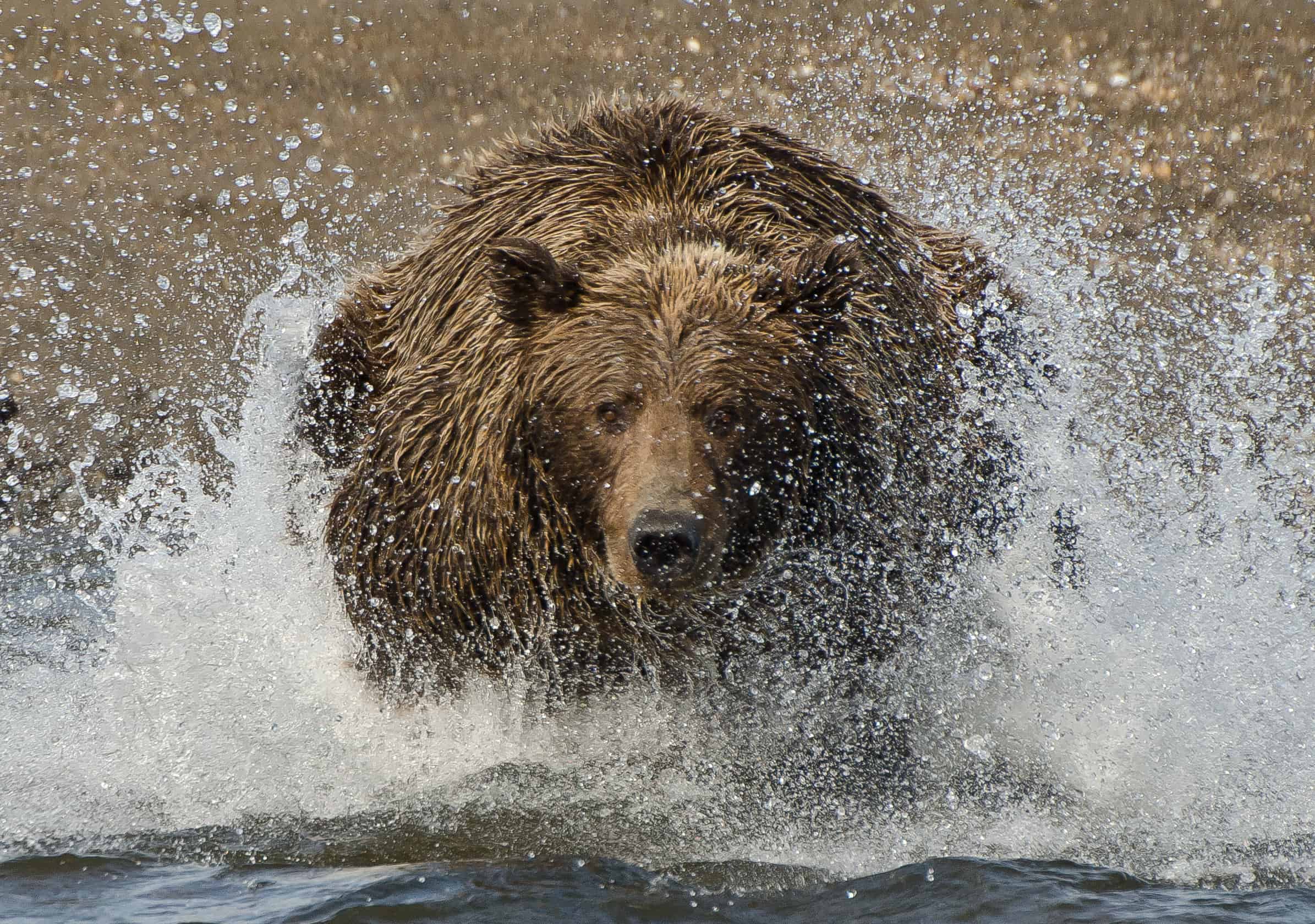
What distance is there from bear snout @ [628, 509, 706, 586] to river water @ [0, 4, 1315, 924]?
925 mm

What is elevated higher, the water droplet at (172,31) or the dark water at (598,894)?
the water droplet at (172,31)

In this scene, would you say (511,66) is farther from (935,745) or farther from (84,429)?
(935,745)

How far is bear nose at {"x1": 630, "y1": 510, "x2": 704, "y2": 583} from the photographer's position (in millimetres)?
4199

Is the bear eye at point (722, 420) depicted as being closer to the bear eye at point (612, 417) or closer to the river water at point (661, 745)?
the bear eye at point (612, 417)

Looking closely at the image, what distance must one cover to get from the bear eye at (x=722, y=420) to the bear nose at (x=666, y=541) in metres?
0.52

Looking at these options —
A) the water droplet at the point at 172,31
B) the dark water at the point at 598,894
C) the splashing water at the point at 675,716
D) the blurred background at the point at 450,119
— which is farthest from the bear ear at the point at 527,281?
the water droplet at the point at 172,31

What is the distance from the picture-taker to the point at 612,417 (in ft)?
15.7

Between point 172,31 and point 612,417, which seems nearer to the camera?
point 612,417

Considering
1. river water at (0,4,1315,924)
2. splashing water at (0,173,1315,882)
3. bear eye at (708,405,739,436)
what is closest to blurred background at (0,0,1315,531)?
river water at (0,4,1315,924)

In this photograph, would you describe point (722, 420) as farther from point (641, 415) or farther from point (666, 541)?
point (666, 541)

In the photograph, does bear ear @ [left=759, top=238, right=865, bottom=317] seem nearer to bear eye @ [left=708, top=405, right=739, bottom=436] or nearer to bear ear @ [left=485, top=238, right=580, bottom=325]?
bear eye @ [left=708, top=405, right=739, bottom=436]

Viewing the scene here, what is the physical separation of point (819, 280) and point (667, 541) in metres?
1.16

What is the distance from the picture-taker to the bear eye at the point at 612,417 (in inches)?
188

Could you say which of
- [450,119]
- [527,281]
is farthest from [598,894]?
[450,119]
